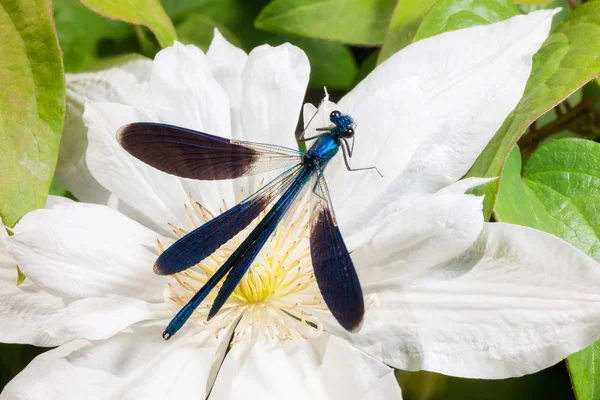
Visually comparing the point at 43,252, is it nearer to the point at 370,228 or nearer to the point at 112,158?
the point at 112,158

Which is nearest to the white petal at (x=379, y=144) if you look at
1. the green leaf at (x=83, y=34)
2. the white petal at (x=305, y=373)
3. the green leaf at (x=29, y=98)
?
the white petal at (x=305, y=373)

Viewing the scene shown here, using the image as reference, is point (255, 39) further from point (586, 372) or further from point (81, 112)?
point (586, 372)

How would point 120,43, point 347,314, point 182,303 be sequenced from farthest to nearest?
point 120,43 < point 182,303 < point 347,314

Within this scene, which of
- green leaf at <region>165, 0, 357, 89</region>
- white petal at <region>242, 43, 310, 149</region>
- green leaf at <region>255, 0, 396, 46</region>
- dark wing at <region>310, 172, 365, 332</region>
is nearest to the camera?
dark wing at <region>310, 172, 365, 332</region>

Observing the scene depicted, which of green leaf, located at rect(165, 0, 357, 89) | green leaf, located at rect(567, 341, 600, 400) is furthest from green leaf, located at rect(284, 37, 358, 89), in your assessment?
green leaf, located at rect(567, 341, 600, 400)

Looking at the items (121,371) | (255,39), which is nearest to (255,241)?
(121,371)

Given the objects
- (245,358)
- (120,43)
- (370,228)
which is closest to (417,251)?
(370,228)

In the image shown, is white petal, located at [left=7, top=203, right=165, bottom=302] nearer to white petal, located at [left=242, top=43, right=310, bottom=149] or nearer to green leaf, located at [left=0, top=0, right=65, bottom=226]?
green leaf, located at [left=0, top=0, right=65, bottom=226]

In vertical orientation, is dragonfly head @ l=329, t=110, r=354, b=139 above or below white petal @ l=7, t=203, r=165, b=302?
above
